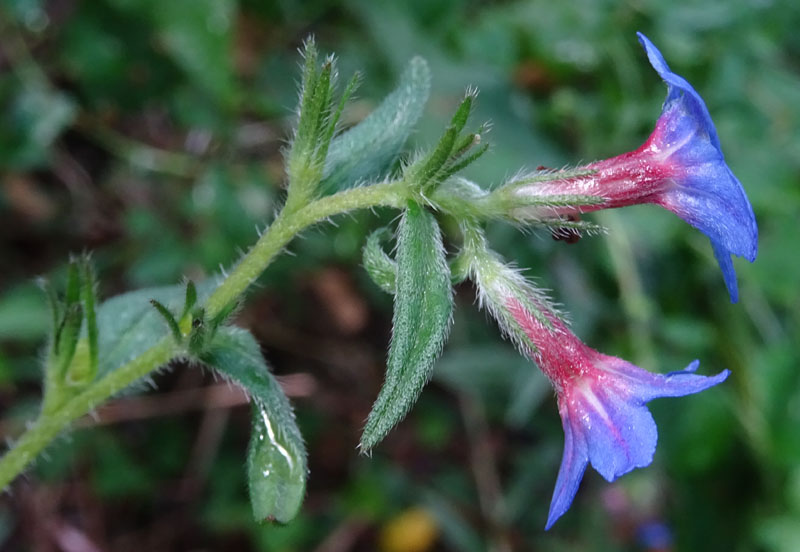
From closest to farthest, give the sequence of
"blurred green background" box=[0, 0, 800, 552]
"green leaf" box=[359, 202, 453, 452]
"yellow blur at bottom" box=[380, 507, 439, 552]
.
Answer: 1. "green leaf" box=[359, 202, 453, 452]
2. "blurred green background" box=[0, 0, 800, 552]
3. "yellow blur at bottom" box=[380, 507, 439, 552]

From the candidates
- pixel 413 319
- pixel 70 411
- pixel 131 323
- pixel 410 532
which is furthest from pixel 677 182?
pixel 410 532

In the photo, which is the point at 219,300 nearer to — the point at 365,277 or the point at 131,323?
the point at 131,323

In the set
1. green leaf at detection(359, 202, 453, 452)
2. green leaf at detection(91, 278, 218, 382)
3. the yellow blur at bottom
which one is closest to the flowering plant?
green leaf at detection(359, 202, 453, 452)

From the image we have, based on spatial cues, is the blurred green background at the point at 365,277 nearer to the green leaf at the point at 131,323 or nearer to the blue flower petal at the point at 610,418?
the green leaf at the point at 131,323

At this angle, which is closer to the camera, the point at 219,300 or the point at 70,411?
the point at 219,300

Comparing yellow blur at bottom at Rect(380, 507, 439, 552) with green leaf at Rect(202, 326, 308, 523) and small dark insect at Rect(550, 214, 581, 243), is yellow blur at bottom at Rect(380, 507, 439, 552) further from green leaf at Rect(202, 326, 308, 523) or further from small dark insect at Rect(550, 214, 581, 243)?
small dark insect at Rect(550, 214, 581, 243)
